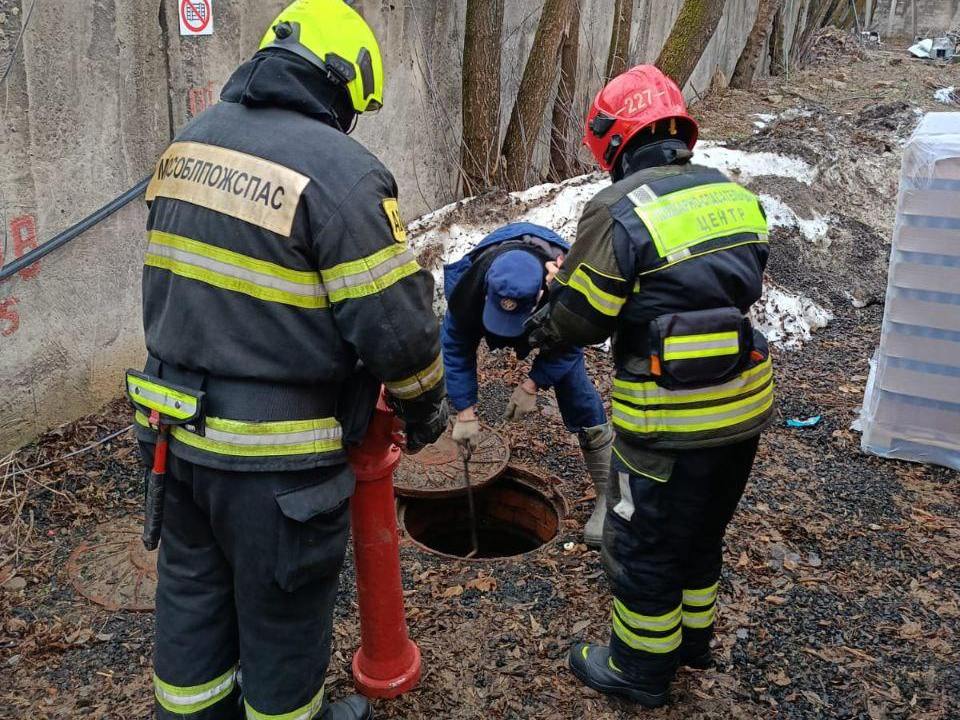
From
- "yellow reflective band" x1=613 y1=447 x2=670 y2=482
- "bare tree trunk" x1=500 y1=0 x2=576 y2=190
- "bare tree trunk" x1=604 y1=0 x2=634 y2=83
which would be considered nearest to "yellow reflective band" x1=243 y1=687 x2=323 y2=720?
"yellow reflective band" x1=613 y1=447 x2=670 y2=482

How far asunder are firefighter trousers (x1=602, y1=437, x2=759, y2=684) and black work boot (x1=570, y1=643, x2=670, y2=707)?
0.04 meters

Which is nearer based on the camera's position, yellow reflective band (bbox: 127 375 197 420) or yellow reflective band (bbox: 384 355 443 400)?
yellow reflective band (bbox: 127 375 197 420)

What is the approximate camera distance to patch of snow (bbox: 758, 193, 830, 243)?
670 cm

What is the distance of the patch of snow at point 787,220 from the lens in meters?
6.70

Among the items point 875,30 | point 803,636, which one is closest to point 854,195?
point 803,636

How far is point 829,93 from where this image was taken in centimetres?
1138

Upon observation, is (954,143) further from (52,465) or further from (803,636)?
(52,465)

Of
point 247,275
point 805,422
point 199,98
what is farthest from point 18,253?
point 805,422

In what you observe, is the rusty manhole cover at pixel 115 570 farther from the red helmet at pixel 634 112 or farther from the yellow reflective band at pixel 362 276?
the red helmet at pixel 634 112

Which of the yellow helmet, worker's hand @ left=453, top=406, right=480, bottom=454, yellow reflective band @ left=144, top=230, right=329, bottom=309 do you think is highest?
the yellow helmet

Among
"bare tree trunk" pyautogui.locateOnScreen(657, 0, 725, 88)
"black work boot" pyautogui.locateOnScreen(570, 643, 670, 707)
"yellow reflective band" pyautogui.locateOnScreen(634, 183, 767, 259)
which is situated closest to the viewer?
"yellow reflective band" pyautogui.locateOnScreen(634, 183, 767, 259)

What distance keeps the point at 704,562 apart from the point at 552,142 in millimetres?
5363

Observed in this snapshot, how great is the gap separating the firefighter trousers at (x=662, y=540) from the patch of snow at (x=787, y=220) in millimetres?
4540

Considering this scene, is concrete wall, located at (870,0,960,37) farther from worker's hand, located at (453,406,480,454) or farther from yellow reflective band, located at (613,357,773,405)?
yellow reflective band, located at (613,357,773,405)
